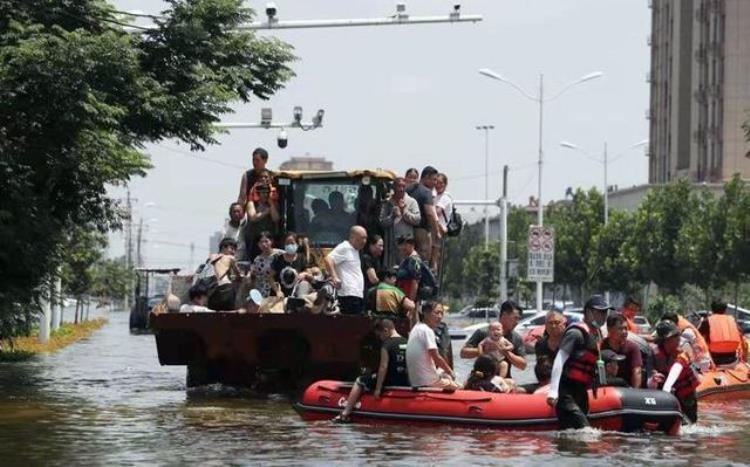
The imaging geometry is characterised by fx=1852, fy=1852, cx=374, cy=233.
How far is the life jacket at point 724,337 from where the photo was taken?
29.3 meters

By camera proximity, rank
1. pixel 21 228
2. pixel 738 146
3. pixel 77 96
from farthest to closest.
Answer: pixel 738 146 < pixel 21 228 < pixel 77 96

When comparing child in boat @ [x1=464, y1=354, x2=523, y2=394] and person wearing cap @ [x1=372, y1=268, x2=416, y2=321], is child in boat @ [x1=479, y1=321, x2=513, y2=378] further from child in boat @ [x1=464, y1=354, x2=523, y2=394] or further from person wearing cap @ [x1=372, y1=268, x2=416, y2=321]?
person wearing cap @ [x1=372, y1=268, x2=416, y2=321]

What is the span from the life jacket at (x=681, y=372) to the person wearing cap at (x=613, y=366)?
0.68m

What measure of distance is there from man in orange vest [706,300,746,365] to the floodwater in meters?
1.40

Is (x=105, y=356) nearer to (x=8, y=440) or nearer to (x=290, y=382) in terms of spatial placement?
(x=290, y=382)

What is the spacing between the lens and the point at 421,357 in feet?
69.8

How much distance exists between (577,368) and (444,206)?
7.42 meters

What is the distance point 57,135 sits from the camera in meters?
28.4

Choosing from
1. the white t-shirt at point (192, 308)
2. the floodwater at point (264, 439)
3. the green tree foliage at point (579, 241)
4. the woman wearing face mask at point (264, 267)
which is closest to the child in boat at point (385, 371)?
the floodwater at point (264, 439)

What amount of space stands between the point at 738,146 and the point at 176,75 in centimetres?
8867

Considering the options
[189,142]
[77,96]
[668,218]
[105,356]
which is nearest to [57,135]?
[77,96]

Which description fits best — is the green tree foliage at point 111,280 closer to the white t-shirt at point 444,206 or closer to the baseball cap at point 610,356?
the white t-shirt at point 444,206

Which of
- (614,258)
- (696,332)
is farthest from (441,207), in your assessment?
(614,258)

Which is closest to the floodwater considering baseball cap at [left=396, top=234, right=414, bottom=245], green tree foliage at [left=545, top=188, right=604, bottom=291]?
baseball cap at [left=396, top=234, right=414, bottom=245]
